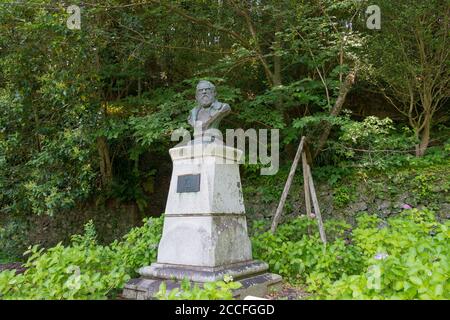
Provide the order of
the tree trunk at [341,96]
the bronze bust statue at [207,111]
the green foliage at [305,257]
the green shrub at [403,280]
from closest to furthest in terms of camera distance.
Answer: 1. the green shrub at [403,280]
2. the green foliage at [305,257]
3. the bronze bust statue at [207,111]
4. the tree trunk at [341,96]

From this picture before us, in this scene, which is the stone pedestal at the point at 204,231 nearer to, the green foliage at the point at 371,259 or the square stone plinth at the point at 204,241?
the square stone plinth at the point at 204,241

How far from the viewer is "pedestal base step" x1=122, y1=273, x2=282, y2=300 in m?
3.67

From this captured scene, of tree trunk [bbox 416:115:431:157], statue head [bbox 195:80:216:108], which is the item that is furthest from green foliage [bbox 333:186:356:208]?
statue head [bbox 195:80:216:108]

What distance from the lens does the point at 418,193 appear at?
21.8 feet

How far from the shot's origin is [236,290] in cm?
361

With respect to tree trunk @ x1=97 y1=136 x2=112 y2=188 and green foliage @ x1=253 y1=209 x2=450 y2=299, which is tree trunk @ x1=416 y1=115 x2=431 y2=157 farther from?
tree trunk @ x1=97 y1=136 x2=112 y2=188

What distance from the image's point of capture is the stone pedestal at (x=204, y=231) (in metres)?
3.76

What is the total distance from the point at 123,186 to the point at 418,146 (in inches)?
253

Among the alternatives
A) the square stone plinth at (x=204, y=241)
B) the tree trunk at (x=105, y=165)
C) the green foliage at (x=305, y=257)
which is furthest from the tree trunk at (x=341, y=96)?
the tree trunk at (x=105, y=165)

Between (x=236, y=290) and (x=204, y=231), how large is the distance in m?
0.67

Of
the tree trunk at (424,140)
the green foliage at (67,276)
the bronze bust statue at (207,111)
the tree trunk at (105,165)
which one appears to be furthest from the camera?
the tree trunk at (105,165)

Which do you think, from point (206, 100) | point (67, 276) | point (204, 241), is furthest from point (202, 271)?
point (206, 100)

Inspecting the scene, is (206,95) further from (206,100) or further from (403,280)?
(403,280)
